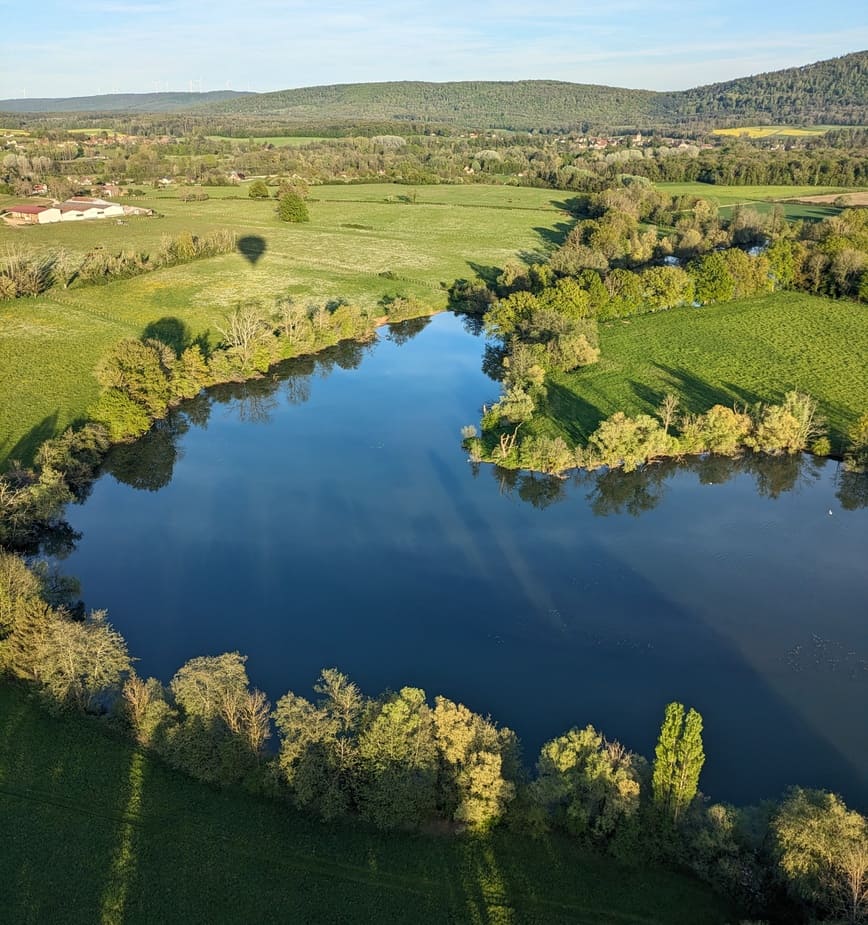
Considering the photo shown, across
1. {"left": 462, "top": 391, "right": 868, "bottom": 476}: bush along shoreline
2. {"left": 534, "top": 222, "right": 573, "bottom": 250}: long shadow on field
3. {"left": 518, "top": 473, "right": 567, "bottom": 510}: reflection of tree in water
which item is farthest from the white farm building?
{"left": 518, "top": 473, "right": 567, "bottom": 510}: reflection of tree in water

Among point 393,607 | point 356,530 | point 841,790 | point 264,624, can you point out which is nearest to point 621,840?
point 841,790

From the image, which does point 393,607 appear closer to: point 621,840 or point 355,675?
point 355,675

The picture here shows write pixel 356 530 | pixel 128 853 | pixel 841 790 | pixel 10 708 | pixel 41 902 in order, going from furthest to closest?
pixel 356 530, pixel 10 708, pixel 841 790, pixel 128 853, pixel 41 902

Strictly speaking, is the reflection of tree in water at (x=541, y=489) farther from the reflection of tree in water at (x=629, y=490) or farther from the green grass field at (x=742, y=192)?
the green grass field at (x=742, y=192)

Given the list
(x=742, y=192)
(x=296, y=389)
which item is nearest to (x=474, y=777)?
(x=296, y=389)

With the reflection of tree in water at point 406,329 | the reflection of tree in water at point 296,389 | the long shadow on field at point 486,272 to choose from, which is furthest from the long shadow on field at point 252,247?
the reflection of tree in water at point 296,389
